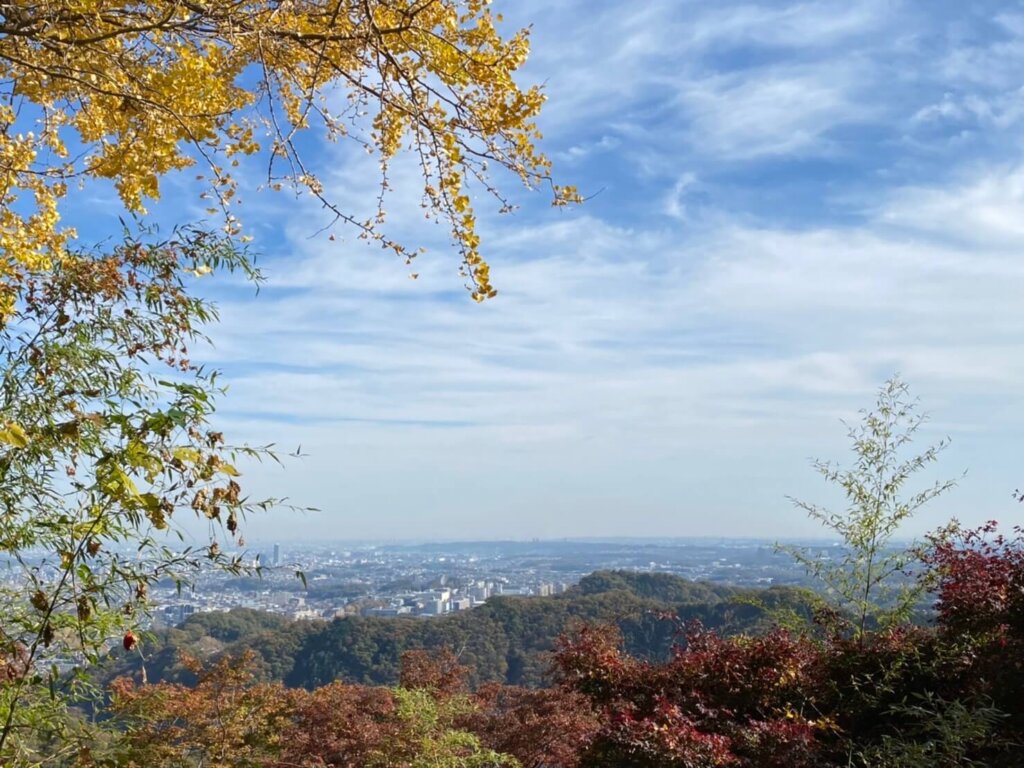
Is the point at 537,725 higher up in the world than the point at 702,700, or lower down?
lower down

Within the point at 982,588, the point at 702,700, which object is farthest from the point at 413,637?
the point at 982,588

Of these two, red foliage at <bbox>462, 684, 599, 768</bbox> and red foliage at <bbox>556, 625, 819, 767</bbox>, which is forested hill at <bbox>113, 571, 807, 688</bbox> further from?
red foliage at <bbox>556, 625, 819, 767</bbox>

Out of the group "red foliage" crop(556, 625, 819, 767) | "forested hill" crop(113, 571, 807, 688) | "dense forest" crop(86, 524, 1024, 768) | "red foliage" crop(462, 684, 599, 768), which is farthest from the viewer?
"forested hill" crop(113, 571, 807, 688)

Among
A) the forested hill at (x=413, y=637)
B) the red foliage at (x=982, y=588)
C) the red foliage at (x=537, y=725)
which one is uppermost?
the red foliage at (x=982, y=588)

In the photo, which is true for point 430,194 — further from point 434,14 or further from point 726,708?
point 726,708

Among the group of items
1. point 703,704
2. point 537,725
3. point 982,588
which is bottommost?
point 537,725

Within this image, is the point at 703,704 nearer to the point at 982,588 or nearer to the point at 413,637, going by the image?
the point at 982,588

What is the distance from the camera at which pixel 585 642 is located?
497 cm

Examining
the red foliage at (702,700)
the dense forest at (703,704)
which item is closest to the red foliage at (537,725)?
the dense forest at (703,704)

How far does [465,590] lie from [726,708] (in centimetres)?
4428

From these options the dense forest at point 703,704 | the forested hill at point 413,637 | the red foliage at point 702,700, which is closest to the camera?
the dense forest at point 703,704

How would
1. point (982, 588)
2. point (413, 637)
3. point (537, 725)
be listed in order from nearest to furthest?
1. point (982, 588)
2. point (537, 725)
3. point (413, 637)

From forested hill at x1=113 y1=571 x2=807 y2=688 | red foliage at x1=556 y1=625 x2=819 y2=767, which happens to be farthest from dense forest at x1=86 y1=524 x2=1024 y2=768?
forested hill at x1=113 y1=571 x2=807 y2=688

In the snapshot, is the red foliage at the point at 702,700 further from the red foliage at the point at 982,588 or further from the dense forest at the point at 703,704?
the red foliage at the point at 982,588
